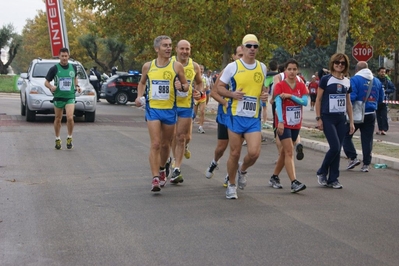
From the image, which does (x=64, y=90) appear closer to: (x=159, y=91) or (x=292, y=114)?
(x=159, y=91)

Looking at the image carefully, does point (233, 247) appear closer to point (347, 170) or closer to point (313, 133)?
point (347, 170)

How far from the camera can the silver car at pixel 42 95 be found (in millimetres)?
22328

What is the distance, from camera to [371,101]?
13797 millimetres

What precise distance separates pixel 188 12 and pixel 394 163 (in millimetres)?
15891

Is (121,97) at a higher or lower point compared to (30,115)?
lower

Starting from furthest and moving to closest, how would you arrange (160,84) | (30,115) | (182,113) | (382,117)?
(30,115), (382,117), (182,113), (160,84)

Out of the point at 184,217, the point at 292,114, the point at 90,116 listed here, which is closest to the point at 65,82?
the point at 292,114

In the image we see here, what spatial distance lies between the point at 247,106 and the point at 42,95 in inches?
544

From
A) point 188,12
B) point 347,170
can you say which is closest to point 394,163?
point 347,170

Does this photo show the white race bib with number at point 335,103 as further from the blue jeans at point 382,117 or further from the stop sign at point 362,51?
the stop sign at point 362,51

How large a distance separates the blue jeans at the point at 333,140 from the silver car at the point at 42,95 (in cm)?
1199

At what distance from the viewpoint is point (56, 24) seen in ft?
123

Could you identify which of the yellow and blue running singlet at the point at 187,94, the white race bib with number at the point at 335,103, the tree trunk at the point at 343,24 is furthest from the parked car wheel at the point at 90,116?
the white race bib with number at the point at 335,103

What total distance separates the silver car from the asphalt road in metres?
8.49
